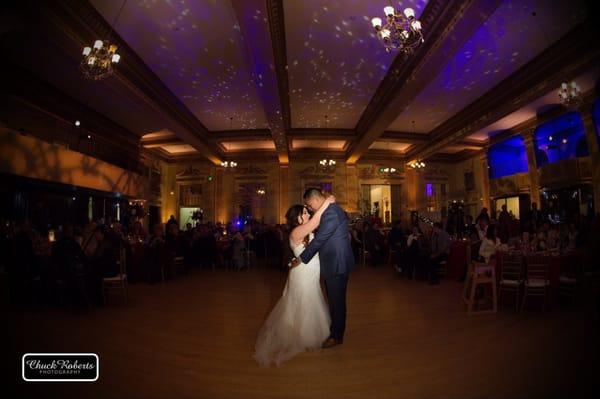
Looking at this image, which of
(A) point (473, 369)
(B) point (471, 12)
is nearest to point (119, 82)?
(B) point (471, 12)

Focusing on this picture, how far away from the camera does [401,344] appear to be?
9.34ft

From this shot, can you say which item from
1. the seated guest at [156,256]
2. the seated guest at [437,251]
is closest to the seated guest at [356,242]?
the seated guest at [437,251]

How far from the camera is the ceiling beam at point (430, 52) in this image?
4.33 meters

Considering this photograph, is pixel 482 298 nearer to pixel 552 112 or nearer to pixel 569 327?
pixel 569 327

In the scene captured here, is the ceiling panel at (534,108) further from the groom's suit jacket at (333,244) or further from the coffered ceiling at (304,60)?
the groom's suit jacket at (333,244)

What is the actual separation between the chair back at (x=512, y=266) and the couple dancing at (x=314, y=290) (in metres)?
2.74

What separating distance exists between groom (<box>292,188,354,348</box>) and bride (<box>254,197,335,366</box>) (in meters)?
0.08

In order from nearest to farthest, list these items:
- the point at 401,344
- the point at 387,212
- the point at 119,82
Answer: the point at 401,344 < the point at 119,82 < the point at 387,212

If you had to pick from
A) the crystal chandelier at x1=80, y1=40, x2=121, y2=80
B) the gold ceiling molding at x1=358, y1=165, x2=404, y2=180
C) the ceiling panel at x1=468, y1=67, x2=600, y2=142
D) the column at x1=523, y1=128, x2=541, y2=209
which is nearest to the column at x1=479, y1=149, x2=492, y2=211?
the ceiling panel at x1=468, y1=67, x2=600, y2=142

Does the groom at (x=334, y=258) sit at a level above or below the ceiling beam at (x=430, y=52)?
below

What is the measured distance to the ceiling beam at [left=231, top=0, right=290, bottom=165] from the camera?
4090mm

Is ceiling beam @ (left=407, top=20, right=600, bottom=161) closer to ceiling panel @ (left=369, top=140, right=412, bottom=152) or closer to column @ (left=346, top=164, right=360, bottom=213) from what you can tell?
ceiling panel @ (left=369, top=140, right=412, bottom=152)

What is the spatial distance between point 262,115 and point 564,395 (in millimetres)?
9028

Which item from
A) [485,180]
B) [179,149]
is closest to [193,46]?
[179,149]
